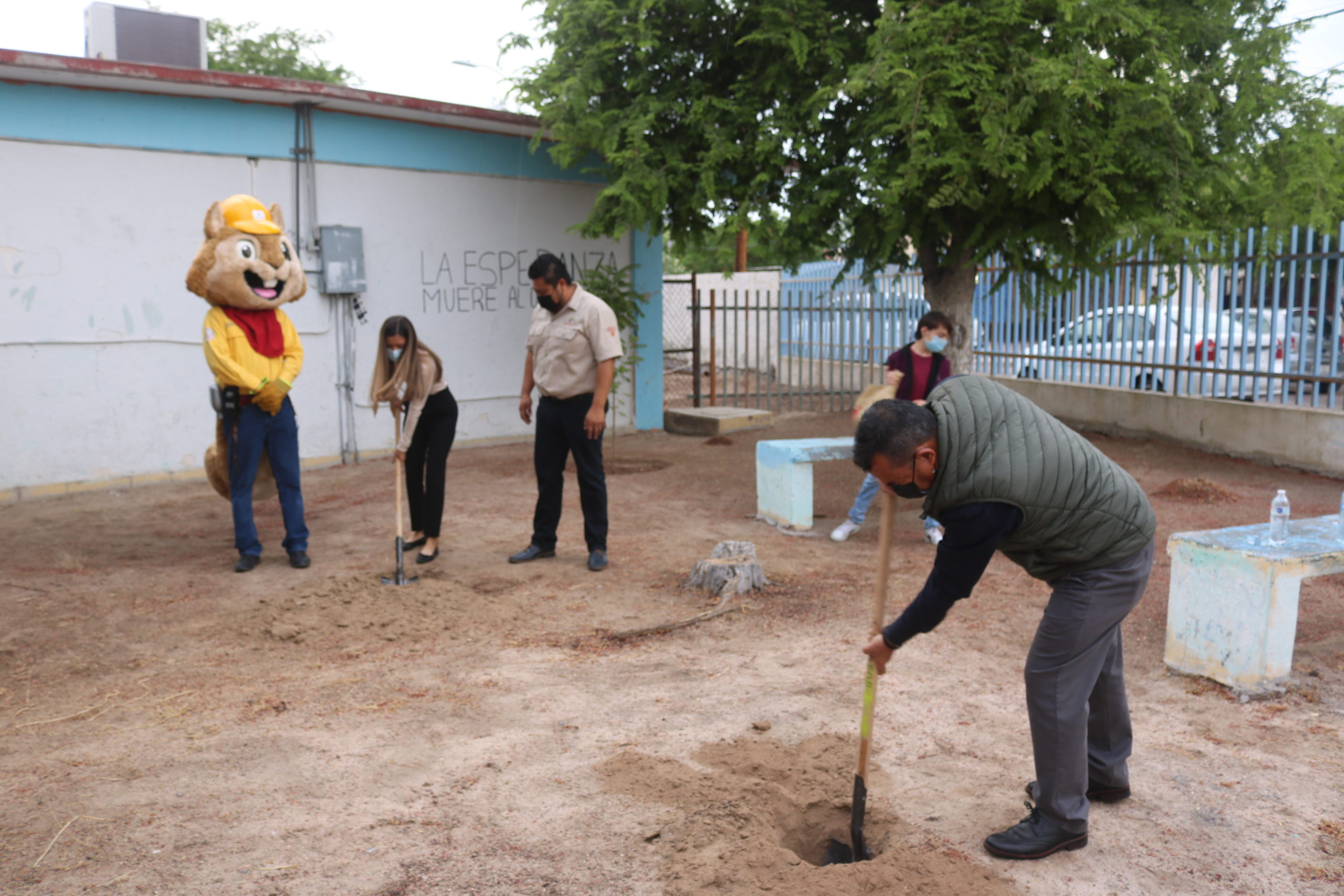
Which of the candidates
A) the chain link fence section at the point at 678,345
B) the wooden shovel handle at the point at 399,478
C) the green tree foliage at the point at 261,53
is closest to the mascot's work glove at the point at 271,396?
the wooden shovel handle at the point at 399,478

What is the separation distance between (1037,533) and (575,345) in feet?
12.2

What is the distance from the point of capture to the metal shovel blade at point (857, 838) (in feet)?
10.4

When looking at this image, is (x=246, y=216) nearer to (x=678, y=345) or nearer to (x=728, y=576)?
(x=728, y=576)

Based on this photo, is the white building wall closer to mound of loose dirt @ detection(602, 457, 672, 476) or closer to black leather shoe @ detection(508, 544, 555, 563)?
mound of loose dirt @ detection(602, 457, 672, 476)

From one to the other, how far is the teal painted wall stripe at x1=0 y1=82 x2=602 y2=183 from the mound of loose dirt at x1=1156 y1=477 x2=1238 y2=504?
7290 millimetres

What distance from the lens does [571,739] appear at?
390 cm

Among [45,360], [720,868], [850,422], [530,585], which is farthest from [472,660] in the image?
[850,422]

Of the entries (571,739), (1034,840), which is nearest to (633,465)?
(571,739)

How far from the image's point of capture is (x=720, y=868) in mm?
2926

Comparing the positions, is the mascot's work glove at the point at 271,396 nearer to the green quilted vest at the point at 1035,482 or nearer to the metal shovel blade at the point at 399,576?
the metal shovel blade at the point at 399,576

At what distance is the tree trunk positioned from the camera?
9531 mm

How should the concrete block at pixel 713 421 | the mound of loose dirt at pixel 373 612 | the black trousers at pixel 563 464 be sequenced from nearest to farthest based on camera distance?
the mound of loose dirt at pixel 373 612 → the black trousers at pixel 563 464 → the concrete block at pixel 713 421

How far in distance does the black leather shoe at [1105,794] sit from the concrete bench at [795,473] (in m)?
4.05

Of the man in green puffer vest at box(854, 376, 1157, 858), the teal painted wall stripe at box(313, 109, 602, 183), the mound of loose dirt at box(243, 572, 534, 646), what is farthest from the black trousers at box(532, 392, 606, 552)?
the teal painted wall stripe at box(313, 109, 602, 183)
